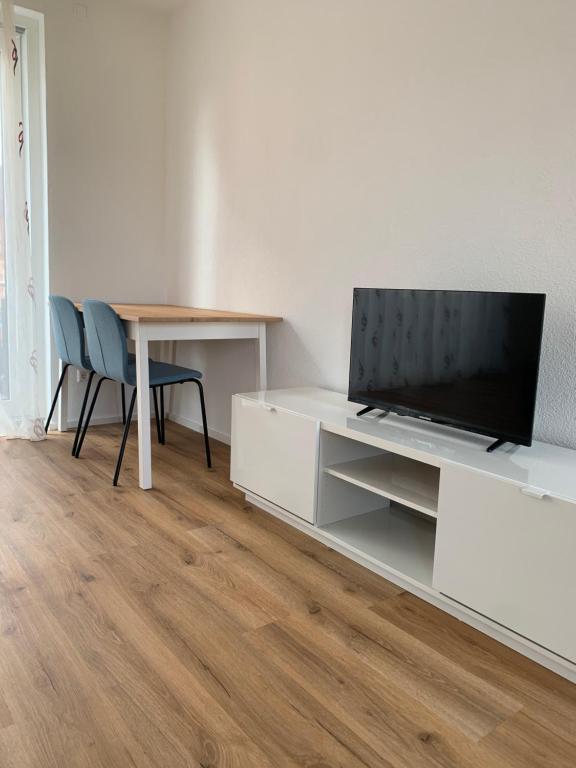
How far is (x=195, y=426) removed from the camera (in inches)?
156

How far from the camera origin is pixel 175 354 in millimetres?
4148

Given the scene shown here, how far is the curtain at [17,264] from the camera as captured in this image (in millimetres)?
3330

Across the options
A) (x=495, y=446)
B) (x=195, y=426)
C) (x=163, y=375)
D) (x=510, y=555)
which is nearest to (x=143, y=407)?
(x=163, y=375)

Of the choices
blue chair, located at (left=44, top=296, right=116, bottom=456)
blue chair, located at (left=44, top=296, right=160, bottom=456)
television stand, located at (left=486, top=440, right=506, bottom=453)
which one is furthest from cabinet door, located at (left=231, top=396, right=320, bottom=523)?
blue chair, located at (left=44, top=296, right=116, bottom=456)

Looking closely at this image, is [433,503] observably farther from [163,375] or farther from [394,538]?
[163,375]

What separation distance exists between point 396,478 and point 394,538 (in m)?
0.23

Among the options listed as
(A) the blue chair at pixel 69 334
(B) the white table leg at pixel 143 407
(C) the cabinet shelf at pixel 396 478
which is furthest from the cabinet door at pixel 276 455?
(A) the blue chair at pixel 69 334

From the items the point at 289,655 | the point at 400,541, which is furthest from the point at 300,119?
the point at 289,655

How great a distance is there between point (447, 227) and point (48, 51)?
8.85 ft

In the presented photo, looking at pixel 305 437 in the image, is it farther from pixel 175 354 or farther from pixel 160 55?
pixel 160 55

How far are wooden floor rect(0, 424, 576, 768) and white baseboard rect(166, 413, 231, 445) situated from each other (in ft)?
4.09

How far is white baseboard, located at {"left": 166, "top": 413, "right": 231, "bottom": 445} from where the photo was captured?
368 cm

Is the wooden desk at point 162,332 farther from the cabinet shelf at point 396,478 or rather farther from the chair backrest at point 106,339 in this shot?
the cabinet shelf at point 396,478

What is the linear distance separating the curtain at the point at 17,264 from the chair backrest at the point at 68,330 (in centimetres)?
22
